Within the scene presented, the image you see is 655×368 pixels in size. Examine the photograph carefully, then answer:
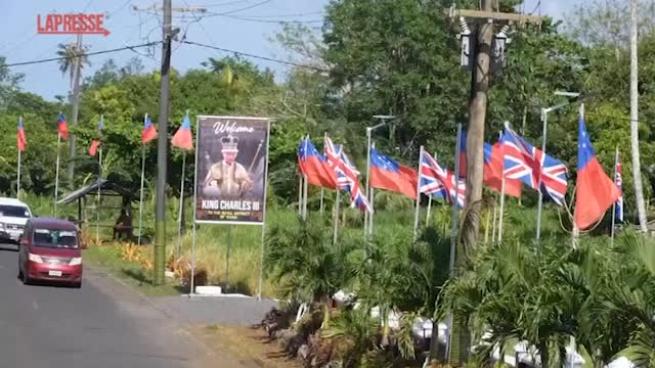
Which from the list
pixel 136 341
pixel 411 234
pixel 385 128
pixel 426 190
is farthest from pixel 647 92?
pixel 411 234

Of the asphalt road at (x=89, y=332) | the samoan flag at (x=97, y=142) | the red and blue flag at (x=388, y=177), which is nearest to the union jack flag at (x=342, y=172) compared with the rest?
the red and blue flag at (x=388, y=177)

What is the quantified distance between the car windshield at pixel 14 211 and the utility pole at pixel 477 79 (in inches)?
1383

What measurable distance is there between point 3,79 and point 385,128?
85888mm

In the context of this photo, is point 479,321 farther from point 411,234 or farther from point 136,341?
point 136,341

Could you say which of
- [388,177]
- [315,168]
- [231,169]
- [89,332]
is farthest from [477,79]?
[231,169]

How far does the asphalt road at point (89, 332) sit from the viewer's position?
20656mm

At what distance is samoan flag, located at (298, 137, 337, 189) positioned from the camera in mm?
31047

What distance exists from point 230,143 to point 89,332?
857 cm

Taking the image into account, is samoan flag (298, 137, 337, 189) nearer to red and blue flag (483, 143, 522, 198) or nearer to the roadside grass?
red and blue flag (483, 143, 522, 198)

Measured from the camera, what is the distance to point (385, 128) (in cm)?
6119

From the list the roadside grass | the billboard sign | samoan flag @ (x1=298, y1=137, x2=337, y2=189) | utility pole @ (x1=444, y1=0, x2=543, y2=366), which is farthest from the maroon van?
utility pole @ (x1=444, y1=0, x2=543, y2=366)

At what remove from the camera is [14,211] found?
48812 millimetres

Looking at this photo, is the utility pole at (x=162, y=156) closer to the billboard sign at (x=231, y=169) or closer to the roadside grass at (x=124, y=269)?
the roadside grass at (x=124, y=269)

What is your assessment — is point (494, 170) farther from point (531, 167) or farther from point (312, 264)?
point (312, 264)
